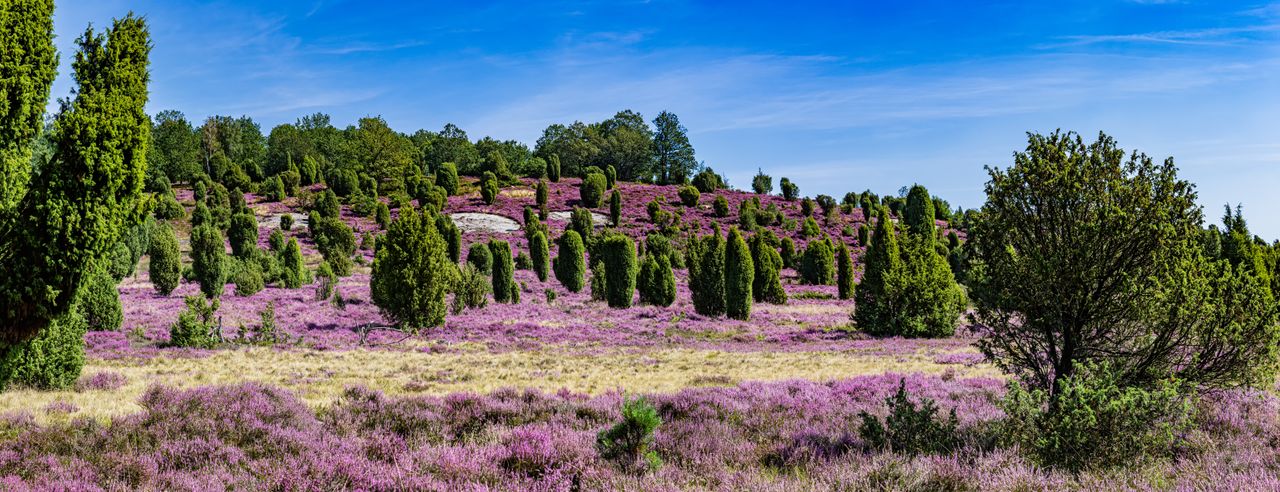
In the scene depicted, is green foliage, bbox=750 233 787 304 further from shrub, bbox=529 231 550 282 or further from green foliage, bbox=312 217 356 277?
green foliage, bbox=312 217 356 277

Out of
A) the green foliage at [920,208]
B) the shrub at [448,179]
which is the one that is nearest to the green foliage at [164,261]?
the shrub at [448,179]

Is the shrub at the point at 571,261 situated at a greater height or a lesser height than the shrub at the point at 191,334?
greater

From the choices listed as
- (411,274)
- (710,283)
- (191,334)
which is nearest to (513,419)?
A: (191,334)

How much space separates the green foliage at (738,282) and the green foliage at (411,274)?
14.5m

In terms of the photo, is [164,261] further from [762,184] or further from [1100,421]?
[762,184]

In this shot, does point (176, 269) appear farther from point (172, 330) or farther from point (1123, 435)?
point (1123, 435)

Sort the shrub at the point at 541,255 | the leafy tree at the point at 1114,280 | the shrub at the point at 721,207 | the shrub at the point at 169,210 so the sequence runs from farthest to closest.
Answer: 1. the shrub at the point at 721,207
2. the shrub at the point at 169,210
3. the shrub at the point at 541,255
4. the leafy tree at the point at 1114,280

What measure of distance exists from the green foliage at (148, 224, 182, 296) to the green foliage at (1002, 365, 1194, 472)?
121ft

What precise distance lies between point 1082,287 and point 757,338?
19166 millimetres

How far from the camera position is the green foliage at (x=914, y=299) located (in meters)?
26.6

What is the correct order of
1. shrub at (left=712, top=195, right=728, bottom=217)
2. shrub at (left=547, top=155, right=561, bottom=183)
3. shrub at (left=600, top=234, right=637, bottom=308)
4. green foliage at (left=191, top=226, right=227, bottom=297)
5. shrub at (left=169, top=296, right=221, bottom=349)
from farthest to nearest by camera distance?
shrub at (left=547, top=155, right=561, bottom=183) < shrub at (left=712, top=195, right=728, bottom=217) < shrub at (left=600, top=234, right=637, bottom=308) < green foliage at (left=191, top=226, right=227, bottom=297) < shrub at (left=169, top=296, right=221, bottom=349)

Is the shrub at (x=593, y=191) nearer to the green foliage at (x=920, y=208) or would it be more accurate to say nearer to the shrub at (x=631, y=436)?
the green foliage at (x=920, y=208)

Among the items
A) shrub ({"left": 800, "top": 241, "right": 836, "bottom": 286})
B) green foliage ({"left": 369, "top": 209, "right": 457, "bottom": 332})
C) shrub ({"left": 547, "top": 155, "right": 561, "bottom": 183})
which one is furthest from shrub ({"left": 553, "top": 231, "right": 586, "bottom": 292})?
shrub ({"left": 547, "top": 155, "right": 561, "bottom": 183})

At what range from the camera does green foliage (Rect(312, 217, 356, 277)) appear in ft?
149
